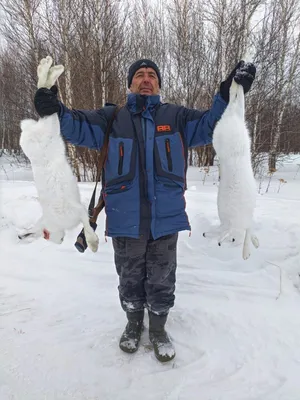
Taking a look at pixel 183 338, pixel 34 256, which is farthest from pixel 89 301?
pixel 34 256

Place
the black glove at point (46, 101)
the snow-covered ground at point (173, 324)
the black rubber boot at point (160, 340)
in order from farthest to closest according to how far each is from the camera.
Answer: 1. the black rubber boot at point (160, 340)
2. the snow-covered ground at point (173, 324)
3. the black glove at point (46, 101)

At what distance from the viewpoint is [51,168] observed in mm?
1637

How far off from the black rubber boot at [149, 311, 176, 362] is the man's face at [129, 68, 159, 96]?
1.48 m

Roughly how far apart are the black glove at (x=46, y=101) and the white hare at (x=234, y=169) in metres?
0.91

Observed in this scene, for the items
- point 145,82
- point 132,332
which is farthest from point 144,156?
point 132,332

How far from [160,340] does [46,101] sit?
1636mm

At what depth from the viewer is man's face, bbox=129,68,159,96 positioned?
72.2 inches

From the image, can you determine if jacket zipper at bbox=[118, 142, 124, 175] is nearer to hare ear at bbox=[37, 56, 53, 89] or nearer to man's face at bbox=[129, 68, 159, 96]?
man's face at bbox=[129, 68, 159, 96]

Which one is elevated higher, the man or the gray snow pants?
the man

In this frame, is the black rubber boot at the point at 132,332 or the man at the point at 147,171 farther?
the black rubber boot at the point at 132,332

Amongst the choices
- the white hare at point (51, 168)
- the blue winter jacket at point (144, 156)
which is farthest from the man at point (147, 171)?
the white hare at point (51, 168)

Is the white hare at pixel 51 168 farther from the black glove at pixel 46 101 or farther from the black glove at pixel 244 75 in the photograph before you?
the black glove at pixel 244 75

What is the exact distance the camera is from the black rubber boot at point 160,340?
1831 millimetres

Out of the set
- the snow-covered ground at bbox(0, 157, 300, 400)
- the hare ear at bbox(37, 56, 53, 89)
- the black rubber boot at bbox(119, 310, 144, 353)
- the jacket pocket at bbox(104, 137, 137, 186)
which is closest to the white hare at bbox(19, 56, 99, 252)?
the hare ear at bbox(37, 56, 53, 89)
